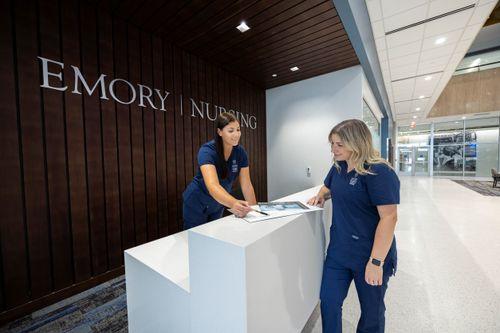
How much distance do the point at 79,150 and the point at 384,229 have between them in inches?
113

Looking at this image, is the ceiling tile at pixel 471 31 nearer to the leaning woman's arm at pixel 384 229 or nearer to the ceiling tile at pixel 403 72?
the ceiling tile at pixel 403 72

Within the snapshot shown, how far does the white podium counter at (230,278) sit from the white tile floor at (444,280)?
789mm

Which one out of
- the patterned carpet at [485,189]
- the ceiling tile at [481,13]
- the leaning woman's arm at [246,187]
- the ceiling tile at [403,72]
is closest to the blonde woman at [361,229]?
the leaning woman's arm at [246,187]

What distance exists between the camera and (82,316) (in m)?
1.94

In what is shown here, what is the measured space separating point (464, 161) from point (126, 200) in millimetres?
17306

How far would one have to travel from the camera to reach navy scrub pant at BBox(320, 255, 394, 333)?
1219 mm

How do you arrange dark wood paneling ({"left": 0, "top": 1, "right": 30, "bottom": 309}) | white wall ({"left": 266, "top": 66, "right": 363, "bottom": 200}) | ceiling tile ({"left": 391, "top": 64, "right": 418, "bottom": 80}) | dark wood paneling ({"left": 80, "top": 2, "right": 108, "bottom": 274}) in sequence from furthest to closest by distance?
ceiling tile ({"left": 391, "top": 64, "right": 418, "bottom": 80}) → white wall ({"left": 266, "top": 66, "right": 363, "bottom": 200}) → dark wood paneling ({"left": 80, "top": 2, "right": 108, "bottom": 274}) → dark wood paneling ({"left": 0, "top": 1, "right": 30, "bottom": 309})

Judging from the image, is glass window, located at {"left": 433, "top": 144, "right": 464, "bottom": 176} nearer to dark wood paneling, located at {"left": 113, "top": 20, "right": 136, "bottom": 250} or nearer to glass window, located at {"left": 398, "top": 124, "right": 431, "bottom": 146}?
glass window, located at {"left": 398, "top": 124, "right": 431, "bottom": 146}

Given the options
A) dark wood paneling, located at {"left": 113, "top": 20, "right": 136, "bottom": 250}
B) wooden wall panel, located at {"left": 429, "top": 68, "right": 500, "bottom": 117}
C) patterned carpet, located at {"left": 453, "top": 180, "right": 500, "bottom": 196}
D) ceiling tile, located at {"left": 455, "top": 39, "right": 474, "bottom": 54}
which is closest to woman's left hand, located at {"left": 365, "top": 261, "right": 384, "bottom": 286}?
dark wood paneling, located at {"left": 113, "top": 20, "right": 136, "bottom": 250}

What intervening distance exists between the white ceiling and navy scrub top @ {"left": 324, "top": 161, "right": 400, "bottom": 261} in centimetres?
292

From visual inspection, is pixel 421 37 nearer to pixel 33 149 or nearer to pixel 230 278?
pixel 230 278

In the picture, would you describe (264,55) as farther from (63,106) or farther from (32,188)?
(32,188)

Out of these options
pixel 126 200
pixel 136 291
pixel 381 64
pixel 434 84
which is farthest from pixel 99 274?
pixel 434 84

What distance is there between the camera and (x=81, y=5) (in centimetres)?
228
